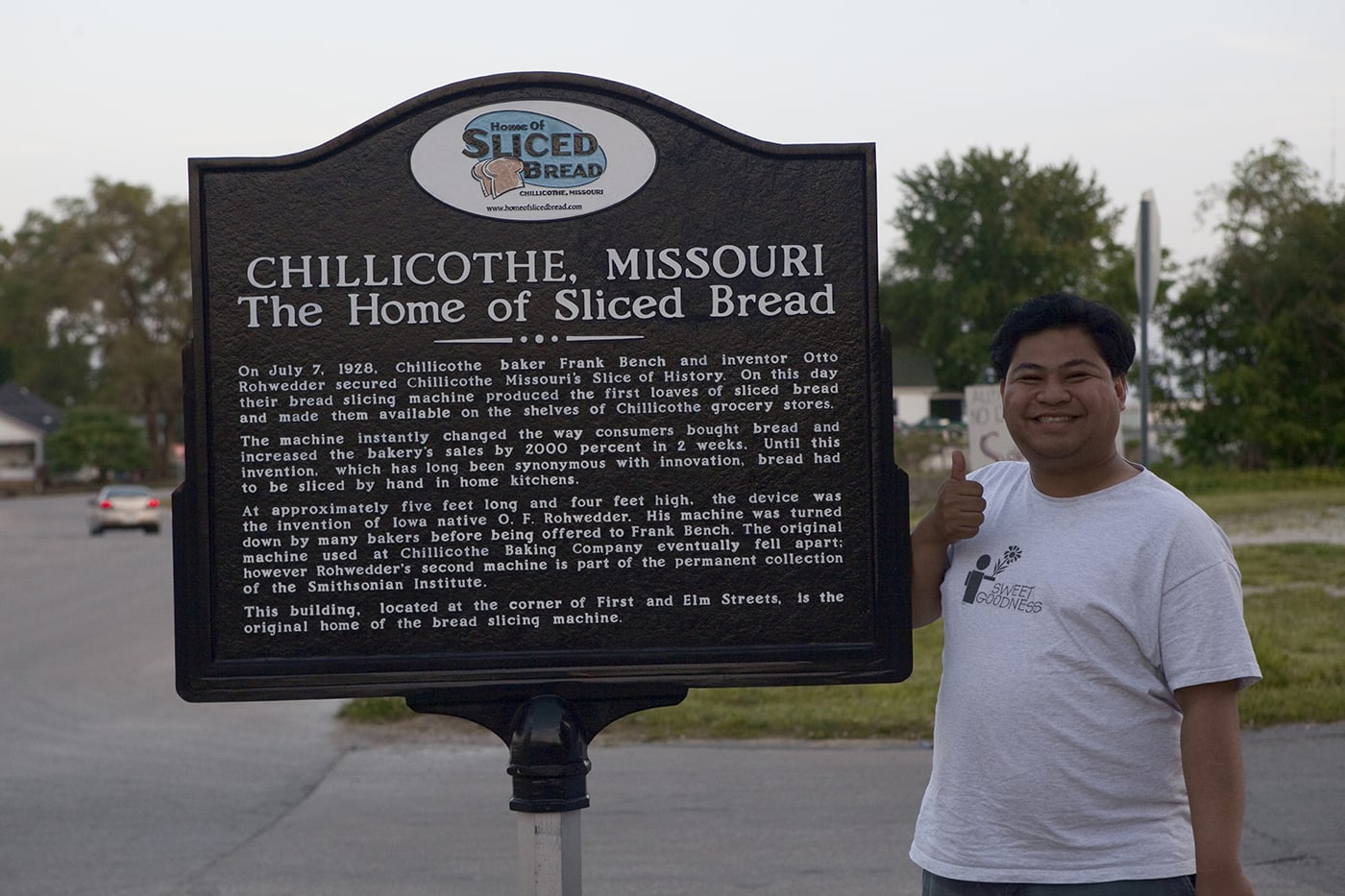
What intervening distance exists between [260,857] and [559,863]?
3.34 meters

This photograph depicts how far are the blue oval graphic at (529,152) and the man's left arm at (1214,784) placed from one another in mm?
1594

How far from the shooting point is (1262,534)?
1862 cm

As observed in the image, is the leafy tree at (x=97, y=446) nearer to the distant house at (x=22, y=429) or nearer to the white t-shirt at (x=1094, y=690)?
the distant house at (x=22, y=429)

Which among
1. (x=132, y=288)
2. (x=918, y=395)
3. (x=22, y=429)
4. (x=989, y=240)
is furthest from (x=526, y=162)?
(x=22, y=429)

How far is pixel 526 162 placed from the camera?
3.17 m

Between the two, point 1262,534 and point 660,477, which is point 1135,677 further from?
point 1262,534

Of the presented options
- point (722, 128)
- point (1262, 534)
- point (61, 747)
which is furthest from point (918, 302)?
point (722, 128)

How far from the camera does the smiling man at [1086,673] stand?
99.4 inches

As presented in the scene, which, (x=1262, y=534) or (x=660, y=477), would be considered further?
(x=1262, y=534)

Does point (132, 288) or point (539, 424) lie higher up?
point (132, 288)

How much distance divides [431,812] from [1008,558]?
448 centimetres

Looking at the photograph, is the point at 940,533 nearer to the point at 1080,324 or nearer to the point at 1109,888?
the point at 1080,324

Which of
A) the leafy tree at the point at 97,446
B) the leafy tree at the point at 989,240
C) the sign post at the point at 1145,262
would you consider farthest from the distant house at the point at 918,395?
Result: the sign post at the point at 1145,262

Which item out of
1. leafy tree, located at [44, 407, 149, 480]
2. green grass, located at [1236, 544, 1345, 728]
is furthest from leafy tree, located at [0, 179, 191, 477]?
green grass, located at [1236, 544, 1345, 728]
